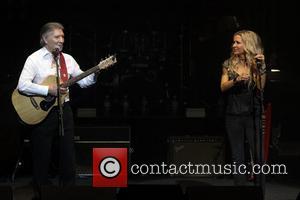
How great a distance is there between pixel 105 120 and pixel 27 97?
253 centimetres

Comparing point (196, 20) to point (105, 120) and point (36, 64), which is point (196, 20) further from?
point (36, 64)

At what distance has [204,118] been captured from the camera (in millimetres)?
8062

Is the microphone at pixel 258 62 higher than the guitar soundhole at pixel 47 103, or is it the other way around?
the microphone at pixel 258 62

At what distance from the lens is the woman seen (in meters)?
5.67

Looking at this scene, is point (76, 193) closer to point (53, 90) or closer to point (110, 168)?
point (53, 90)

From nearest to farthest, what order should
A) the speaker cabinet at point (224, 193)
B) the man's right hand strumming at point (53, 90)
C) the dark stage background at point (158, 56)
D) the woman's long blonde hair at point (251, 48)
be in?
the speaker cabinet at point (224, 193)
the man's right hand strumming at point (53, 90)
the woman's long blonde hair at point (251, 48)
the dark stage background at point (158, 56)

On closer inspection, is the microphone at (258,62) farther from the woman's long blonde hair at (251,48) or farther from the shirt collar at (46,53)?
the shirt collar at (46,53)

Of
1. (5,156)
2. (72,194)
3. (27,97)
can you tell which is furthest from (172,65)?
(72,194)

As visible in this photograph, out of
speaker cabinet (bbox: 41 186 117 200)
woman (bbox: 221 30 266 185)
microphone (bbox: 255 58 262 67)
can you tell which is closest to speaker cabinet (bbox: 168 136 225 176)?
woman (bbox: 221 30 266 185)

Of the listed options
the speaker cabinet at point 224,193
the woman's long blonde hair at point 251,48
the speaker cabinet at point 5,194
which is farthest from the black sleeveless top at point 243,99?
the speaker cabinet at point 5,194

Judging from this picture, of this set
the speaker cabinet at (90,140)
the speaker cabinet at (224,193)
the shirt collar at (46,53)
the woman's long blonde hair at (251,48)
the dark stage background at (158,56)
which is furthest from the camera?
the dark stage background at (158,56)

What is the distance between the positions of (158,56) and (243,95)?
278 centimetres

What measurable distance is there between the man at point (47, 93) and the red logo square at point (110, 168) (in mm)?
900

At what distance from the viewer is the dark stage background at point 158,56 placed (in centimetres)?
807
